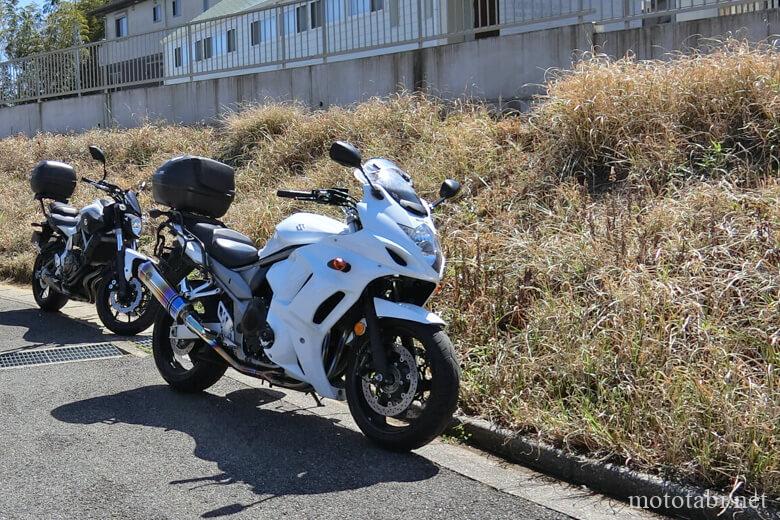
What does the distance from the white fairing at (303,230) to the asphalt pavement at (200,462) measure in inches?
44.3

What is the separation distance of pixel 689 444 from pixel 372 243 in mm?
1904

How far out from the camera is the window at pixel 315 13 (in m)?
13.9

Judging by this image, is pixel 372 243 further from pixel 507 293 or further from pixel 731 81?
pixel 731 81

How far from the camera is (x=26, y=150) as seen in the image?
1755cm

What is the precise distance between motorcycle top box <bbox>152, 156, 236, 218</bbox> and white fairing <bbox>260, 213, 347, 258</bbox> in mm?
1532

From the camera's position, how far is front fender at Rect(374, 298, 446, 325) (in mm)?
4480

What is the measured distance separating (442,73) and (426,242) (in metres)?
7.04

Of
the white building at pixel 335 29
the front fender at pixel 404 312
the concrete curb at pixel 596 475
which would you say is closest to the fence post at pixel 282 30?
the white building at pixel 335 29

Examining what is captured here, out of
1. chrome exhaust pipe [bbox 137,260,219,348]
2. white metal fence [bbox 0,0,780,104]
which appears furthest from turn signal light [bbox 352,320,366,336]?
white metal fence [bbox 0,0,780,104]

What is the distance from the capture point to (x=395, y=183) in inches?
190

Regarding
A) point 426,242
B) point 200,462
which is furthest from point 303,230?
point 200,462

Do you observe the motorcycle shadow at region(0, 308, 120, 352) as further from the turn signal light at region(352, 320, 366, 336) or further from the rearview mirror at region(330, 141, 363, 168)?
the rearview mirror at region(330, 141, 363, 168)

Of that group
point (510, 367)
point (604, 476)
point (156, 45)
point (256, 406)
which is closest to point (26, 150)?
point (156, 45)

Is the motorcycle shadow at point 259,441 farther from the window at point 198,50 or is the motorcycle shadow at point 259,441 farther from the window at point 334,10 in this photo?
the window at point 198,50
